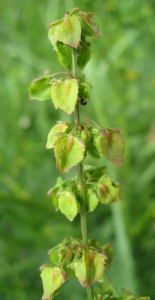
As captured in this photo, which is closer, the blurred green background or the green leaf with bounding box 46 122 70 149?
the green leaf with bounding box 46 122 70 149

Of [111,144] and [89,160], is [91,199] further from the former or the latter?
[89,160]

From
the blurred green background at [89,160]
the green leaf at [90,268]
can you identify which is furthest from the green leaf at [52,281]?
the blurred green background at [89,160]

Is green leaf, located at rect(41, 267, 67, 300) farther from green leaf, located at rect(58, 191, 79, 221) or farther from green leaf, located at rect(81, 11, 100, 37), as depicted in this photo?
green leaf, located at rect(81, 11, 100, 37)

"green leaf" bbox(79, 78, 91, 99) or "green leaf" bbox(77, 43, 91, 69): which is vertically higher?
"green leaf" bbox(77, 43, 91, 69)

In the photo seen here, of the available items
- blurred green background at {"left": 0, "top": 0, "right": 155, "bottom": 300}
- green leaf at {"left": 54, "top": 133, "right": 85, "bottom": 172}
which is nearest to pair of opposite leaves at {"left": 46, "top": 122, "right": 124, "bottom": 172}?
green leaf at {"left": 54, "top": 133, "right": 85, "bottom": 172}

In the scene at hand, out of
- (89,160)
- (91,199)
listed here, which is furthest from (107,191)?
(89,160)

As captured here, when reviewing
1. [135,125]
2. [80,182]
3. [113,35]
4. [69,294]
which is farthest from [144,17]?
[80,182]
